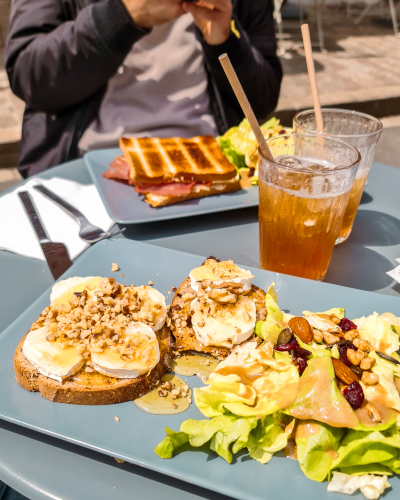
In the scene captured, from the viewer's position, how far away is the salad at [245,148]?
93.8 inches

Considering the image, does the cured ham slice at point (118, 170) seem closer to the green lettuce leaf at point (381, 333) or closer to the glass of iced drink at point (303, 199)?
the glass of iced drink at point (303, 199)

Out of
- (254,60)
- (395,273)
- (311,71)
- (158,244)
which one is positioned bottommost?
(395,273)

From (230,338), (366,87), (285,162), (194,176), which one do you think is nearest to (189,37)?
(194,176)

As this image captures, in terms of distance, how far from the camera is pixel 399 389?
108 cm

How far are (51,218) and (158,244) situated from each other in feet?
1.81

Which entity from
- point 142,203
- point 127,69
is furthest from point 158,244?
point 127,69

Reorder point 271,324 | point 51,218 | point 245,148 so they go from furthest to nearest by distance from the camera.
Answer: point 245,148 < point 51,218 < point 271,324

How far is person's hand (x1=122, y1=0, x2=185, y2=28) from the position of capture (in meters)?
2.23

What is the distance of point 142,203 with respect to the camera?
2.09m

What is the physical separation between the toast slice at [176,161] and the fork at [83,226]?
347 mm

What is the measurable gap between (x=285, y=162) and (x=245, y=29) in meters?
2.23

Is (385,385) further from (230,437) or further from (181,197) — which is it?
(181,197)

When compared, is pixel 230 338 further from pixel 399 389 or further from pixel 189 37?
pixel 189 37

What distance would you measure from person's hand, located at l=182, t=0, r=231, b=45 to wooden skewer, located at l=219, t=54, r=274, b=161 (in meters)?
1.29
